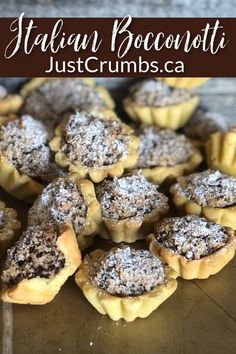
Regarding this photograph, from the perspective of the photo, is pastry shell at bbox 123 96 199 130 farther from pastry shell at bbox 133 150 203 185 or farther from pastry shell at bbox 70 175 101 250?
pastry shell at bbox 70 175 101 250

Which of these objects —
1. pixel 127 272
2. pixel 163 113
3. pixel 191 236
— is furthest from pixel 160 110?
pixel 127 272

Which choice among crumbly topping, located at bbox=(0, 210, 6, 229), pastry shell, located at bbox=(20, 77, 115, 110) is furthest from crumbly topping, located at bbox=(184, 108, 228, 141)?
crumbly topping, located at bbox=(0, 210, 6, 229)

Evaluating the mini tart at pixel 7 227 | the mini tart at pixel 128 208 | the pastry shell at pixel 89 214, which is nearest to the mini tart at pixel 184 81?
the mini tart at pixel 128 208

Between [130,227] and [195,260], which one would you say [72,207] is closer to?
[130,227]

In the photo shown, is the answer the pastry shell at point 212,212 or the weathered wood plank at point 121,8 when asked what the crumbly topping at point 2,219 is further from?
the weathered wood plank at point 121,8

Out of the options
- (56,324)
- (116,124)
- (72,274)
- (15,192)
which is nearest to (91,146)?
(116,124)

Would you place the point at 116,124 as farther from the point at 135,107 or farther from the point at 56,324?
the point at 56,324
